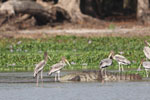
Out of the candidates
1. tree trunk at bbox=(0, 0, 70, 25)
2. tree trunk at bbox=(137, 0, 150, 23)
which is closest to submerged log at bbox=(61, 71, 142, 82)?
tree trunk at bbox=(0, 0, 70, 25)

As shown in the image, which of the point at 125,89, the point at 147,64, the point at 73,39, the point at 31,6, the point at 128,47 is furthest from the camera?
the point at 31,6

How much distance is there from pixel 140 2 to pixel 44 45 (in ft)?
29.9

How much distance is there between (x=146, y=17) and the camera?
34156 millimetres

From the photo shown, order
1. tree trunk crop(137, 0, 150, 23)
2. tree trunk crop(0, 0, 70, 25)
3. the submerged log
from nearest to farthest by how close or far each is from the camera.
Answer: the submerged log
tree trunk crop(0, 0, 70, 25)
tree trunk crop(137, 0, 150, 23)

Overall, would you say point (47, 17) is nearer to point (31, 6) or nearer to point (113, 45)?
point (31, 6)

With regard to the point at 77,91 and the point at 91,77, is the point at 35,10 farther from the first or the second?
the point at 77,91

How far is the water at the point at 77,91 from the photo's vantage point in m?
15.4

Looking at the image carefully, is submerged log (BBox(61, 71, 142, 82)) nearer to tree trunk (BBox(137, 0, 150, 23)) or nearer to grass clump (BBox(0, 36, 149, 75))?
grass clump (BBox(0, 36, 149, 75))

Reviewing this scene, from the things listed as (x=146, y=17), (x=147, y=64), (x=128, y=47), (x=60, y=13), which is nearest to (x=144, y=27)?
(x=146, y=17)

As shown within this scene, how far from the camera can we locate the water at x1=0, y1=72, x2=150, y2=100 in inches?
605

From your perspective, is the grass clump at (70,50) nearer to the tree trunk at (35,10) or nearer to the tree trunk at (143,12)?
the tree trunk at (35,10)

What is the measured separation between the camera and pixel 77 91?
16.3 meters

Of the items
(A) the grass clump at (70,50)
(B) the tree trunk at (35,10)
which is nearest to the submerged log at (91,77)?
(A) the grass clump at (70,50)

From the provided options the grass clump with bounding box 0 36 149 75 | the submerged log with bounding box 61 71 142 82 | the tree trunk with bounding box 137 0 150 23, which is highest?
the tree trunk with bounding box 137 0 150 23
